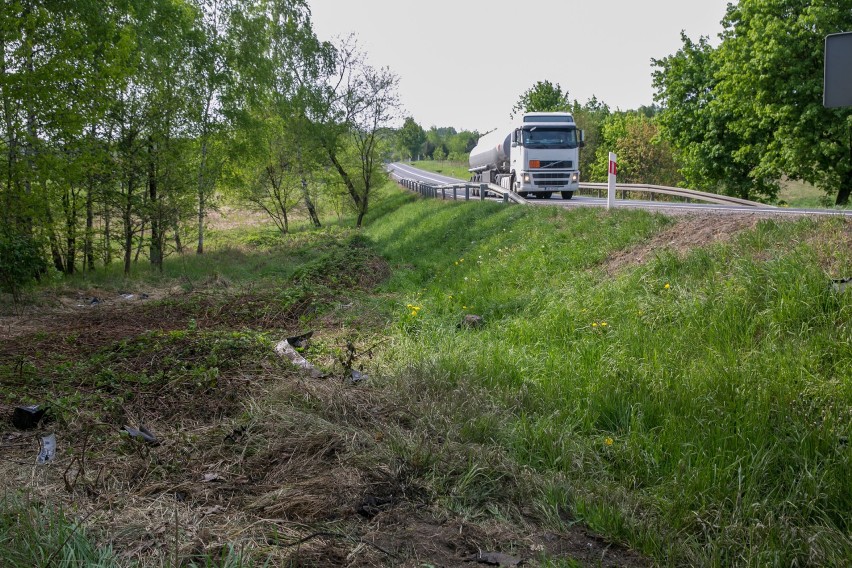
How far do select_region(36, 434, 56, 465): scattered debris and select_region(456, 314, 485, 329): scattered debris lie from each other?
5.26 meters

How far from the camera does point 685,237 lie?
963 centimetres

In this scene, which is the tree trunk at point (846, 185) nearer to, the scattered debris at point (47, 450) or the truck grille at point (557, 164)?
the truck grille at point (557, 164)

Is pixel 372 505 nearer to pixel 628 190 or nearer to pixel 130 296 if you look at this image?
pixel 130 296

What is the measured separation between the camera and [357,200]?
1355 inches

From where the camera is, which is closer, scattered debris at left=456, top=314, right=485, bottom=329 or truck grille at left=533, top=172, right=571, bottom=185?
scattered debris at left=456, top=314, right=485, bottom=329

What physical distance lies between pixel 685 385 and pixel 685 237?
4767 mm

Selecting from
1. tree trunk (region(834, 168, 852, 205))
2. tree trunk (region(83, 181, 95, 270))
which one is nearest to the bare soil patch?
tree trunk (region(83, 181, 95, 270))

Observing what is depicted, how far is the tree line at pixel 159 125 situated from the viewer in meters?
12.3

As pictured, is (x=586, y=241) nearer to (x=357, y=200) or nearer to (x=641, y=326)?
(x=641, y=326)

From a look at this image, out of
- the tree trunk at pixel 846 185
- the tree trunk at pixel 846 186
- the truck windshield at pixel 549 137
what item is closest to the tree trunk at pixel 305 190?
the truck windshield at pixel 549 137

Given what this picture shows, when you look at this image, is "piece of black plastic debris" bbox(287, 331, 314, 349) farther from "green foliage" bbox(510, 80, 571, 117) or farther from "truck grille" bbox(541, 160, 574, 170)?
"green foliage" bbox(510, 80, 571, 117)

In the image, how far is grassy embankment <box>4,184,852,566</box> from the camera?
12.3 ft

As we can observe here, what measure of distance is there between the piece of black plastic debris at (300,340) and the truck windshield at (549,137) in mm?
17752

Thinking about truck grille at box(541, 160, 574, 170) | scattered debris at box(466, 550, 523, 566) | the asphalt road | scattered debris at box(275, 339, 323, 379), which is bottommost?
scattered debris at box(466, 550, 523, 566)
